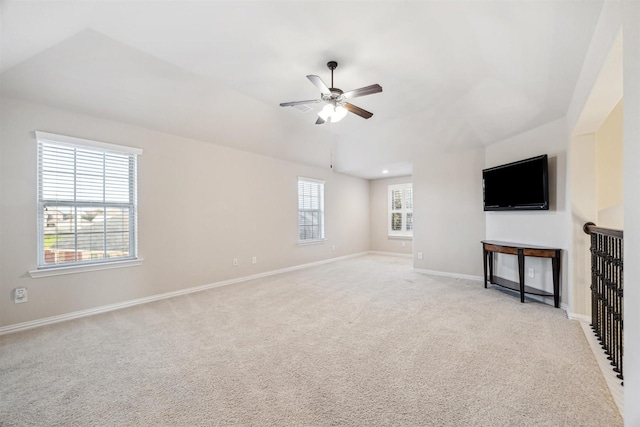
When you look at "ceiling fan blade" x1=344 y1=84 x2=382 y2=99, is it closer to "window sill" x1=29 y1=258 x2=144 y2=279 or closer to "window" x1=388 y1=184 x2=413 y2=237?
"window sill" x1=29 y1=258 x2=144 y2=279

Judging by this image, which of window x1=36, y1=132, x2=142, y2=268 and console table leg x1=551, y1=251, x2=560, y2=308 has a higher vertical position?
window x1=36, y1=132, x2=142, y2=268

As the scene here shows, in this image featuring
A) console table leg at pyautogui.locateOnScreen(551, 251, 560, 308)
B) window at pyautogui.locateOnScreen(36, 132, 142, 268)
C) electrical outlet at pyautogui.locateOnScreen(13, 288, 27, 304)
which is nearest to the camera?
electrical outlet at pyautogui.locateOnScreen(13, 288, 27, 304)

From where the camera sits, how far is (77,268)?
343 centimetres

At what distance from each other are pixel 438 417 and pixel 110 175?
441 centimetres

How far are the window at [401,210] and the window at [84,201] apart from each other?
6.43 m

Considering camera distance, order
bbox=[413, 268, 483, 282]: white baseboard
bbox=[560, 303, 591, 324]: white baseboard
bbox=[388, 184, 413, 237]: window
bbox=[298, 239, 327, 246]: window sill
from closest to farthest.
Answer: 1. bbox=[560, 303, 591, 324]: white baseboard
2. bbox=[413, 268, 483, 282]: white baseboard
3. bbox=[298, 239, 327, 246]: window sill
4. bbox=[388, 184, 413, 237]: window

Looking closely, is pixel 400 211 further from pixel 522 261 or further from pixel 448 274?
pixel 522 261

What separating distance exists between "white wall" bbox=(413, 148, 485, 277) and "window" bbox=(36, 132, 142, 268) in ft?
16.6

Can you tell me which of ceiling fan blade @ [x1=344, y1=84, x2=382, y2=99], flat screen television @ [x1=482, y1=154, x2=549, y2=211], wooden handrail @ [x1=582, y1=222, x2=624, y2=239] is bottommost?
wooden handrail @ [x1=582, y1=222, x2=624, y2=239]

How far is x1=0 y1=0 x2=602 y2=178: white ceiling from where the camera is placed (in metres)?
2.17

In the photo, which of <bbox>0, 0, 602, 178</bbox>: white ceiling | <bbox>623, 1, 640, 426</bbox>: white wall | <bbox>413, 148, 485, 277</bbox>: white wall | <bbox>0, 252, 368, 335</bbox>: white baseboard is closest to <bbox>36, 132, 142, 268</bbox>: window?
<bbox>0, 0, 602, 178</bbox>: white ceiling

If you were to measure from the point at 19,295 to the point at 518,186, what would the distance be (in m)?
6.36

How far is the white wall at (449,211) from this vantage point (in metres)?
5.14

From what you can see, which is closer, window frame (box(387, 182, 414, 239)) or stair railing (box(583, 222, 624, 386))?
stair railing (box(583, 222, 624, 386))
